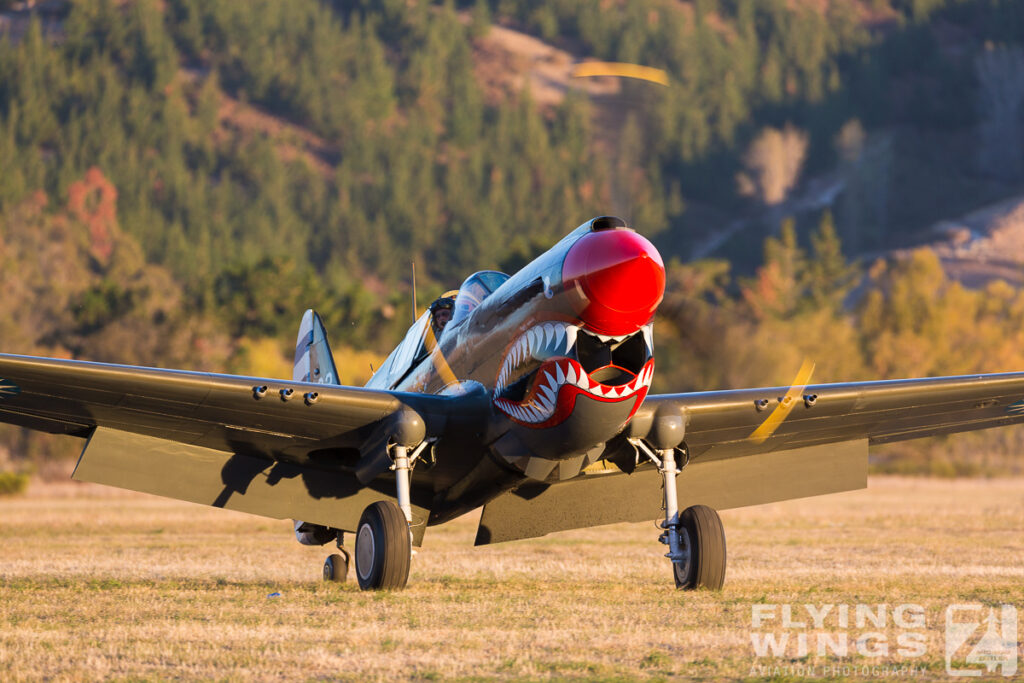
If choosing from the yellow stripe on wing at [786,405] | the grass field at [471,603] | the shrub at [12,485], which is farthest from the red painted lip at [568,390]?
the shrub at [12,485]

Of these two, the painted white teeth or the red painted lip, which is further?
the red painted lip

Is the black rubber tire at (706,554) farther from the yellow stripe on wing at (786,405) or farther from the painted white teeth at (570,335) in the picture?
the painted white teeth at (570,335)

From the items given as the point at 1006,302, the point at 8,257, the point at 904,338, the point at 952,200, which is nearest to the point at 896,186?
the point at 952,200

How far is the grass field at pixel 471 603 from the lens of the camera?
6512mm

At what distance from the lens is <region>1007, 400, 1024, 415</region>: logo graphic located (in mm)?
12461

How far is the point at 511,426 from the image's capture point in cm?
1012

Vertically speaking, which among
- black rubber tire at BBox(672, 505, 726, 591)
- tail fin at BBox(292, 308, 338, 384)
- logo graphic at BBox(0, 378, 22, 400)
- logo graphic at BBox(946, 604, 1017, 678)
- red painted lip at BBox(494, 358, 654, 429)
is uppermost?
tail fin at BBox(292, 308, 338, 384)

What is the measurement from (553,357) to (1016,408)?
5761 millimetres

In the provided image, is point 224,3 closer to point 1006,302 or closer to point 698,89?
point 698,89

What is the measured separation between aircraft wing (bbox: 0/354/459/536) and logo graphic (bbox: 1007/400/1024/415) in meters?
5.67

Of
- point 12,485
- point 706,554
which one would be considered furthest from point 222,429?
point 12,485

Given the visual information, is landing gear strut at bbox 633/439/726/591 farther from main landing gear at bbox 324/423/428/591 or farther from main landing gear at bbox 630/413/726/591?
main landing gear at bbox 324/423/428/591

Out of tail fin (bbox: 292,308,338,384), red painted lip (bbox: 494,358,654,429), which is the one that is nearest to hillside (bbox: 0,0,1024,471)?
tail fin (bbox: 292,308,338,384)

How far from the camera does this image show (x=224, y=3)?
158125mm
